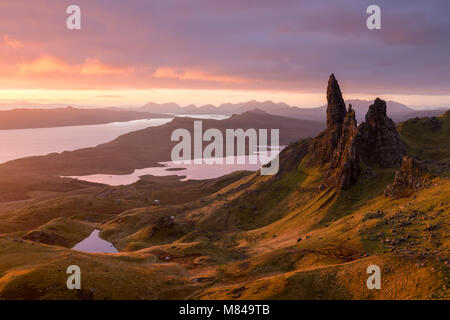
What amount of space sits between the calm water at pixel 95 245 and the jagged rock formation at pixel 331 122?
9105 cm

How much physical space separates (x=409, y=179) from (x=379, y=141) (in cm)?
A: 3746

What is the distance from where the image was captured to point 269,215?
11881 cm

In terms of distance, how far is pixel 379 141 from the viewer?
370 ft

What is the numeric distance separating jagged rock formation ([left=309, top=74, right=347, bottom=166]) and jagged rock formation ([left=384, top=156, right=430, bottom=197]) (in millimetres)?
51481

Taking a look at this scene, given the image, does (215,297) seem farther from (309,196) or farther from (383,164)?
(383,164)

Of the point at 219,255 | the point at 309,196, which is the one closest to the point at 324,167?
the point at 309,196

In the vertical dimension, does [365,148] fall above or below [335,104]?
below

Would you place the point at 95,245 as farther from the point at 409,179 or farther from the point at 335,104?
the point at 335,104

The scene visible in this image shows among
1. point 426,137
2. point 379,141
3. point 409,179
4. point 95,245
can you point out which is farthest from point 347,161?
point 95,245

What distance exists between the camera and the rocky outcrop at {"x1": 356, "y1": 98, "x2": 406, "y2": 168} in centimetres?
10969

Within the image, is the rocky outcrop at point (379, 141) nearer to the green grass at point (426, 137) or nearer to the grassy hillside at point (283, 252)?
the grassy hillside at point (283, 252)

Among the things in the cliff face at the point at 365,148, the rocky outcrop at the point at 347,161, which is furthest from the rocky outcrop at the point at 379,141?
the rocky outcrop at the point at 347,161

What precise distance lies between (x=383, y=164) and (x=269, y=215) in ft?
145

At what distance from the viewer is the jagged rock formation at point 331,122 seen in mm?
133625
